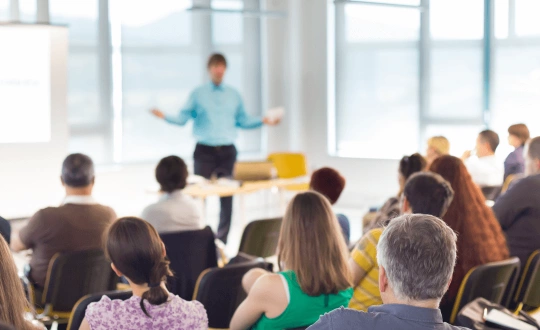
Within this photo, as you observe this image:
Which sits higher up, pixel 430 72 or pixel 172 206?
pixel 430 72

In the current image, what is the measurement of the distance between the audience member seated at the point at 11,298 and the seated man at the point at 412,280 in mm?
789

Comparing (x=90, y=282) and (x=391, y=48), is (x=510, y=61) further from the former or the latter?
(x=90, y=282)

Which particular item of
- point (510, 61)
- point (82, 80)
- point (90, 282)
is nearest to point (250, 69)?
point (82, 80)

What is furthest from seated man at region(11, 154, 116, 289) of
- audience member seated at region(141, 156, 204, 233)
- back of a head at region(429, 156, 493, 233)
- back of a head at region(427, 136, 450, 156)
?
back of a head at region(427, 136, 450, 156)

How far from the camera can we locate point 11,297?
6.85ft

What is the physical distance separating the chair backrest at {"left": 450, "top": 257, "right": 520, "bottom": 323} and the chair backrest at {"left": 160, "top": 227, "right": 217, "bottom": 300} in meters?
1.29

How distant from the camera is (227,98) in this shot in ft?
26.1

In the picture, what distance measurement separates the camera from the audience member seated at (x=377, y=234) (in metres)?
3.29

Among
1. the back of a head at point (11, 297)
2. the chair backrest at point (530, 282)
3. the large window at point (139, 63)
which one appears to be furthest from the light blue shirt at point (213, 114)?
the back of a head at point (11, 297)

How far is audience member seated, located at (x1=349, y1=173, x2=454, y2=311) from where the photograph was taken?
3291mm

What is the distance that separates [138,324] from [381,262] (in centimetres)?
94

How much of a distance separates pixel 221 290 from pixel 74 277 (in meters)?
0.82

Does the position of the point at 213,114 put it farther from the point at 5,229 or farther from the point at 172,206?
the point at 5,229

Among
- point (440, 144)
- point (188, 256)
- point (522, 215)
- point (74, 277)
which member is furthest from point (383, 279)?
point (440, 144)
